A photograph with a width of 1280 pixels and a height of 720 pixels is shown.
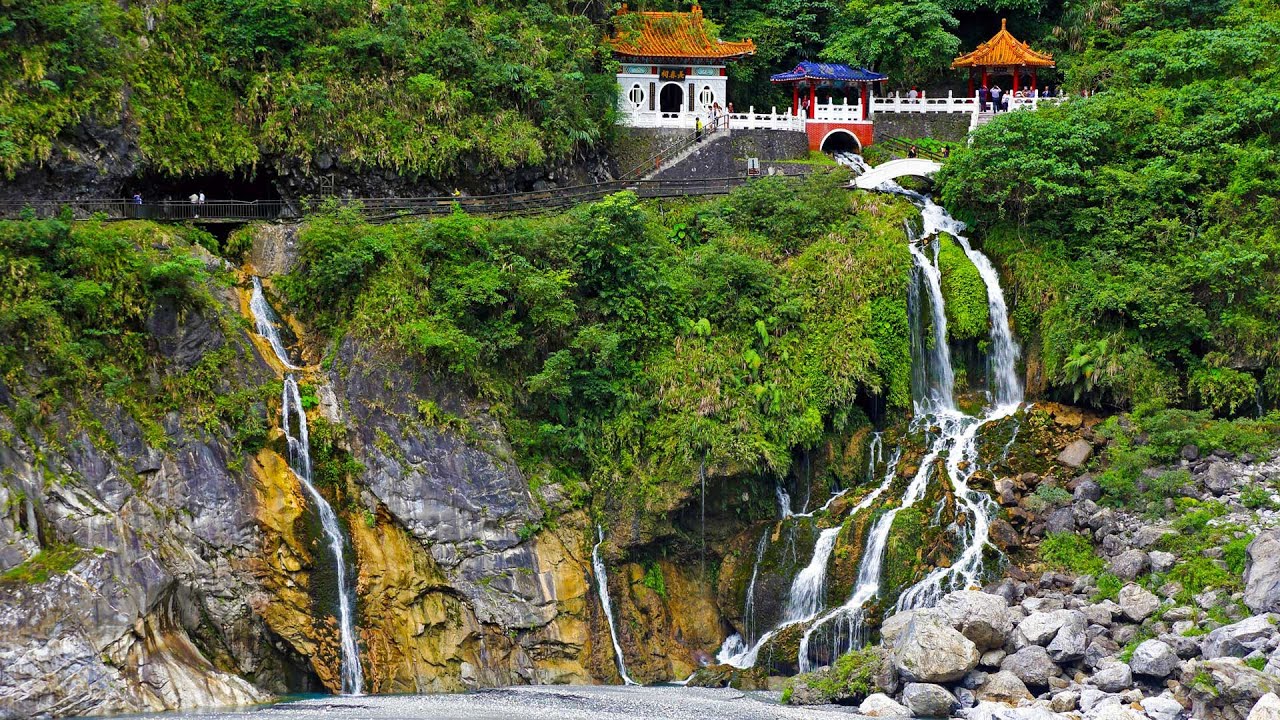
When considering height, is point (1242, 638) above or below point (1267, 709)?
above

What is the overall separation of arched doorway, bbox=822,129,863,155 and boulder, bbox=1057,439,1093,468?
14.4 metres

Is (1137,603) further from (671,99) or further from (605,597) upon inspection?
(671,99)

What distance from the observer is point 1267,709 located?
66.4 feet

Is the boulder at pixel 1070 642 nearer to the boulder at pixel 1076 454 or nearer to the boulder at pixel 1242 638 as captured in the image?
the boulder at pixel 1242 638

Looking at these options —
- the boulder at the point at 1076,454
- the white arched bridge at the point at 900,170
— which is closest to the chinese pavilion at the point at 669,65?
the white arched bridge at the point at 900,170

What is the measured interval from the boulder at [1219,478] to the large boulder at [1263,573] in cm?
257

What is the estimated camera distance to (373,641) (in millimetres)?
26625

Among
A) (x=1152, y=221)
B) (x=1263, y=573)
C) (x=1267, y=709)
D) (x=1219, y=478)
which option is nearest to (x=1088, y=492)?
(x=1219, y=478)

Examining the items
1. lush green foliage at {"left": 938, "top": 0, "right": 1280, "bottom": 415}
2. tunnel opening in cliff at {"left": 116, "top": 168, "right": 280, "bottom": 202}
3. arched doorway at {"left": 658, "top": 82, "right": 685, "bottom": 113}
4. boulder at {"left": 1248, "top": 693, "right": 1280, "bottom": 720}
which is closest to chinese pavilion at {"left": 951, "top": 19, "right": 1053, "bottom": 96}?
lush green foliage at {"left": 938, "top": 0, "right": 1280, "bottom": 415}

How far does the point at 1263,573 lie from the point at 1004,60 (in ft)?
73.2

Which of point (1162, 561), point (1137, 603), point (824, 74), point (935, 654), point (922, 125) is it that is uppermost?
point (824, 74)

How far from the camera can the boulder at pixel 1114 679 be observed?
22.6 meters

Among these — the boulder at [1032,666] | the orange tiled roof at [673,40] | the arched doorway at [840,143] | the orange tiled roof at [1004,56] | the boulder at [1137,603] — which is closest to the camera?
the boulder at [1032,666]

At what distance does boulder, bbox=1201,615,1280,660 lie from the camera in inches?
874
